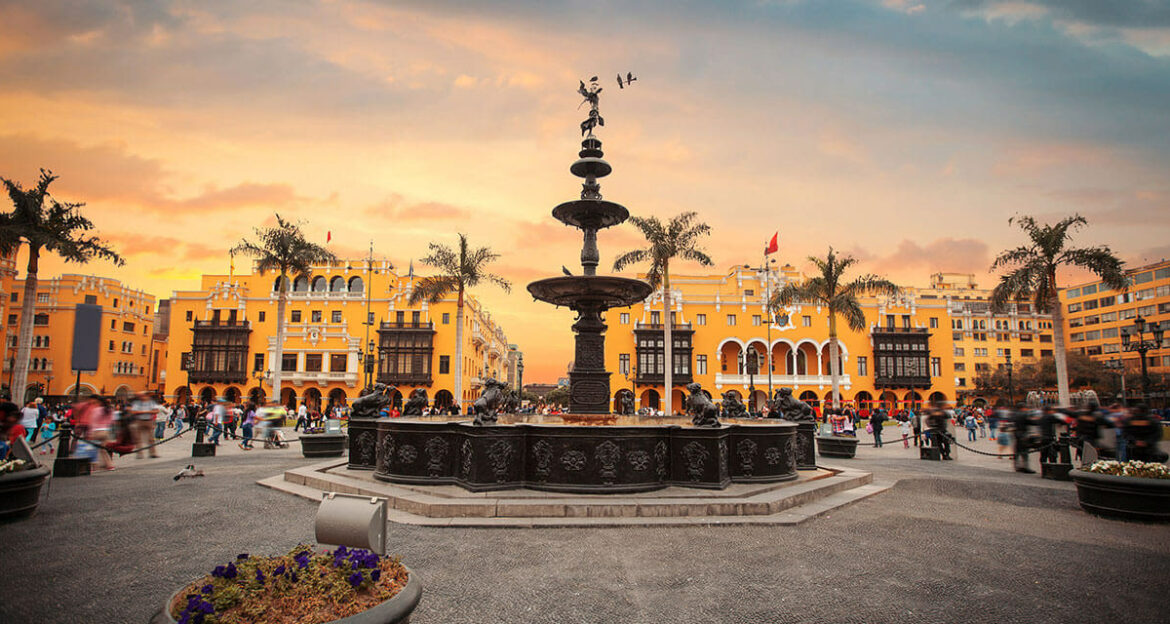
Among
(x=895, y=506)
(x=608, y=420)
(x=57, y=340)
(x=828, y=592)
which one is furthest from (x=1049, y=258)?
(x=57, y=340)

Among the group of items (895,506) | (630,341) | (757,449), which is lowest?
(895,506)

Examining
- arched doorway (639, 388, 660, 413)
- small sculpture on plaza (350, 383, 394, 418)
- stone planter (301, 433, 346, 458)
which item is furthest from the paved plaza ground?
arched doorway (639, 388, 660, 413)

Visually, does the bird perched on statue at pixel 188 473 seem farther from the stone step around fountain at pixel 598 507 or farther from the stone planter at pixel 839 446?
the stone planter at pixel 839 446

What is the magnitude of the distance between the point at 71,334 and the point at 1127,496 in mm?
82823

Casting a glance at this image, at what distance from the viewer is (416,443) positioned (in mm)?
9688

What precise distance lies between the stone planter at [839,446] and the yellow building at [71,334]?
211 ft

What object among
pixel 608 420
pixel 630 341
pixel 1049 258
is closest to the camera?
pixel 608 420

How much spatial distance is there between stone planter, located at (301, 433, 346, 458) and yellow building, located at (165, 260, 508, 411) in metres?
41.3

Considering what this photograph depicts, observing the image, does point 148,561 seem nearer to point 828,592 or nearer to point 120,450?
point 828,592

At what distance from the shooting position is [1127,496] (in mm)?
8273

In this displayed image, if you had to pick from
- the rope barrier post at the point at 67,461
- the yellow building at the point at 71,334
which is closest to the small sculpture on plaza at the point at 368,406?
the rope barrier post at the point at 67,461

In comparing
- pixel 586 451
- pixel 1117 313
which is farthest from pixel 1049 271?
pixel 1117 313

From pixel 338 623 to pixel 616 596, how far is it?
3.00 metres

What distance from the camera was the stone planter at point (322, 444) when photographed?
1639 cm
